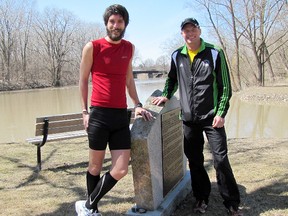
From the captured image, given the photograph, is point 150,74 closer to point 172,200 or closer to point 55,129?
point 55,129

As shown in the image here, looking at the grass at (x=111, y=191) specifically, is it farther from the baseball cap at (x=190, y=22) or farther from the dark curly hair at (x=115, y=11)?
the dark curly hair at (x=115, y=11)

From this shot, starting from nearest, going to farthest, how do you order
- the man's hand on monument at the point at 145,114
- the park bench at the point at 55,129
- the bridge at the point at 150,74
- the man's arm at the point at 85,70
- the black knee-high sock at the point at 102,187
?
the man's arm at the point at 85,70
the black knee-high sock at the point at 102,187
the man's hand on monument at the point at 145,114
the park bench at the point at 55,129
the bridge at the point at 150,74

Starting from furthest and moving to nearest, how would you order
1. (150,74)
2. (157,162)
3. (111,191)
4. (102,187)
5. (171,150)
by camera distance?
(150,74), (111,191), (171,150), (157,162), (102,187)

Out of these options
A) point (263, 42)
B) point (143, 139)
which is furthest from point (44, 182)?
point (263, 42)

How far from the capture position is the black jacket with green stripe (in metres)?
3.50

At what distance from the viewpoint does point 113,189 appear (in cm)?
489

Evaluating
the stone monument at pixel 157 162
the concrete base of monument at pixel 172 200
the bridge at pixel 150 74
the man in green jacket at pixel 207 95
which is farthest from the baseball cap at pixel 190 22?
the bridge at pixel 150 74

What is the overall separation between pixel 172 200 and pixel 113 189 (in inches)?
47.9

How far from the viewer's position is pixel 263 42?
30500mm

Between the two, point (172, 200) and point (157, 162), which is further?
point (172, 200)

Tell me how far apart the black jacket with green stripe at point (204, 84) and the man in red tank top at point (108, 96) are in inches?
26.9

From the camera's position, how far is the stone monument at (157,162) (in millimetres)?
3545

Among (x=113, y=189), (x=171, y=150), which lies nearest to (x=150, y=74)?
(x=113, y=189)

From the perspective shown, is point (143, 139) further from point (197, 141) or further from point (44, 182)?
point (44, 182)
